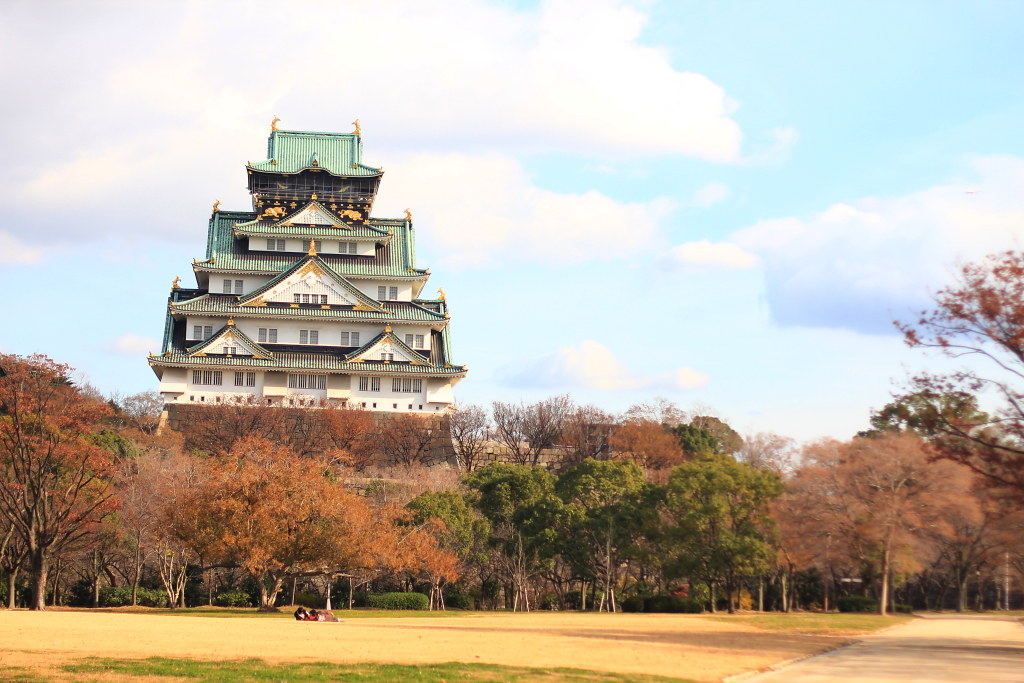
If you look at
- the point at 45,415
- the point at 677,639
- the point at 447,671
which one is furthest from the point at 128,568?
the point at 447,671

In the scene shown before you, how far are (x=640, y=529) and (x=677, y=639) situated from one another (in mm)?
17455

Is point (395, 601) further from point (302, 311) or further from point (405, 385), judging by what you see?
point (302, 311)

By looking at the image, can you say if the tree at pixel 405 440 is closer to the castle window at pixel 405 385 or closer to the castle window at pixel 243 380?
the castle window at pixel 405 385

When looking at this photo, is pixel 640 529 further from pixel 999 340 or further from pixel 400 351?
pixel 400 351

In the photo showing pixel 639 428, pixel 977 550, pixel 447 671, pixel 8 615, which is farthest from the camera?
pixel 639 428

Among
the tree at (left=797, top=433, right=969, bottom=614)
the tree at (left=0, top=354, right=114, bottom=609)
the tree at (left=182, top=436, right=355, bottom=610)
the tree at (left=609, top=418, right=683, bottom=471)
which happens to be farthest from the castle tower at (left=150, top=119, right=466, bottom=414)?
the tree at (left=797, top=433, right=969, bottom=614)

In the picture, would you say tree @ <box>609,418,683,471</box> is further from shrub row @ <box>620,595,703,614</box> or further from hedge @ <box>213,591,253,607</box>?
hedge @ <box>213,591,253,607</box>

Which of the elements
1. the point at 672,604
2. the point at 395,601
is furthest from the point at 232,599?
the point at 672,604

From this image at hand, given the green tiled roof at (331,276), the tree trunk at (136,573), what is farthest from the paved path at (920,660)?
the green tiled roof at (331,276)

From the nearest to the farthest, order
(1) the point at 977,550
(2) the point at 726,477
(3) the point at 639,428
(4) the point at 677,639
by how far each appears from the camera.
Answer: (4) the point at 677,639 → (2) the point at 726,477 → (1) the point at 977,550 → (3) the point at 639,428

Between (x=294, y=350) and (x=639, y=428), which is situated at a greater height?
(x=294, y=350)

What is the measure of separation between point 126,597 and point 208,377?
85.3 feet

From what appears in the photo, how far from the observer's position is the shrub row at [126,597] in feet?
152

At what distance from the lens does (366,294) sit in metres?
76.4
